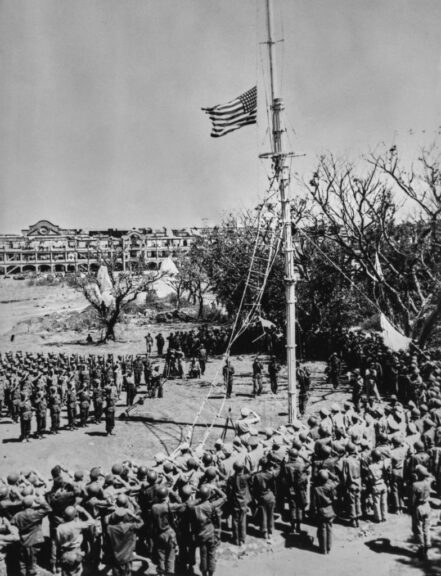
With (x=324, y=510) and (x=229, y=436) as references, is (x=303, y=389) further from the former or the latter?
(x=324, y=510)

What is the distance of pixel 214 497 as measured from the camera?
838 cm

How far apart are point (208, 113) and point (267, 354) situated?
19585mm

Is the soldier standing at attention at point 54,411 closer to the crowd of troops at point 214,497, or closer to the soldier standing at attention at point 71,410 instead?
the soldier standing at attention at point 71,410

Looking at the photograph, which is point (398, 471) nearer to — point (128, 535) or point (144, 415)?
point (128, 535)

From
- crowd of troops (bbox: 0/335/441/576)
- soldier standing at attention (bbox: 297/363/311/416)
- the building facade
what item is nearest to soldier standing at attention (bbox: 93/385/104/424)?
soldier standing at attention (bbox: 297/363/311/416)

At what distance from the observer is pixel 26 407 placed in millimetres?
14750

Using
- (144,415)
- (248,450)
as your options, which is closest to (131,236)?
(144,415)

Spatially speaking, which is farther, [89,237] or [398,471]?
[89,237]

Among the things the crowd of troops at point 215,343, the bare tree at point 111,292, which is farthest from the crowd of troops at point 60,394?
the bare tree at point 111,292

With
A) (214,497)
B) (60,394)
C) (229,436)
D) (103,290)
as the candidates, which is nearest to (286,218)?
(229,436)

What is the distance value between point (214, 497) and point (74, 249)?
87.6m

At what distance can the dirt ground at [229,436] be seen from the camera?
27.0 feet

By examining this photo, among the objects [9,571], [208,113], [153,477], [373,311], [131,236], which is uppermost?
[131,236]

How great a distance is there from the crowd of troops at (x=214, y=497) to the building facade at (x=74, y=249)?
77.6 m
